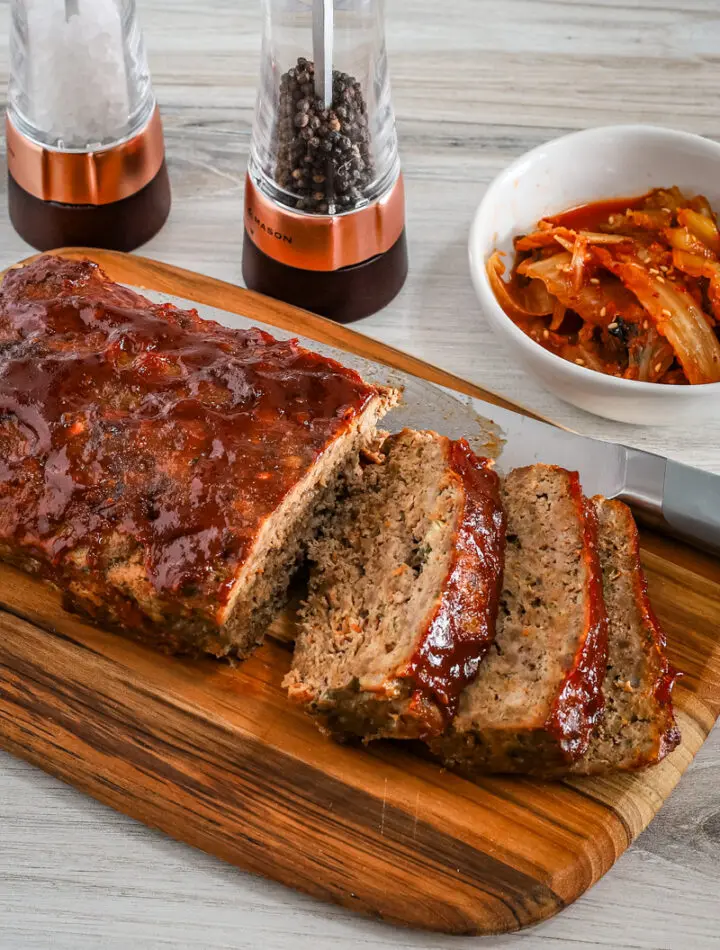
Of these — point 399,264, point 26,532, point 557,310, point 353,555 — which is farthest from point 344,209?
point 26,532

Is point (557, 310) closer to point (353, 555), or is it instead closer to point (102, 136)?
point (353, 555)

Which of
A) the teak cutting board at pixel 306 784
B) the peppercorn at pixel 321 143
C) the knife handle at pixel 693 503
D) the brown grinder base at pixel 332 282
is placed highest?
the peppercorn at pixel 321 143

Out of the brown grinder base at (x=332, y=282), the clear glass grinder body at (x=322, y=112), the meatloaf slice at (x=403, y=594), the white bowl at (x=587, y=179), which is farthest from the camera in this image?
the brown grinder base at (x=332, y=282)

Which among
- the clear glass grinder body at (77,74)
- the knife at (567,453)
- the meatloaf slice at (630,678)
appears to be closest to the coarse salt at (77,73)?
the clear glass grinder body at (77,74)

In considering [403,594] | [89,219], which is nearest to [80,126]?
[89,219]

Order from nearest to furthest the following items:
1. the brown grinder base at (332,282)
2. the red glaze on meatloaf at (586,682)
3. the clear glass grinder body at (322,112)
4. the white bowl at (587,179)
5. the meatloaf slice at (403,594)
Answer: the red glaze on meatloaf at (586,682) → the meatloaf slice at (403,594) → the clear glass grinder body at (322,112) → the white bowl at (587,179) → the brown grinder base at (332,282)

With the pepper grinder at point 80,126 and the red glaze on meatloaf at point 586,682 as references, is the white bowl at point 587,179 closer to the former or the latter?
the red glaze on meatloaf at point 586,682

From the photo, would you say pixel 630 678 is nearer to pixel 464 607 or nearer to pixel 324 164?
pixel 464 607

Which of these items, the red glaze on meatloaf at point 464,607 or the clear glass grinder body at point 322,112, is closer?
the red glaze on meatloaf at point 464,607
